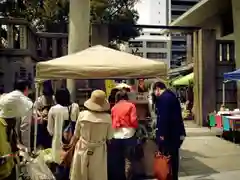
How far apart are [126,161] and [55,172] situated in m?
1.35

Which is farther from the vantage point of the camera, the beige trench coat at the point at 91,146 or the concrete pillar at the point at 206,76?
the concrete pillar at the point at 206,76

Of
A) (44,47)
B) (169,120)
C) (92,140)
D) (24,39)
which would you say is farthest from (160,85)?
(44,47)

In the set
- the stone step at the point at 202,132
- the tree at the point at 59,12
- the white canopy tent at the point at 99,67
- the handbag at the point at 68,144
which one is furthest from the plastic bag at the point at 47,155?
the tree at the point at 59,12

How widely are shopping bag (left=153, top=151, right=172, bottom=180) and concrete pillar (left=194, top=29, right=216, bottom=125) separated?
29.9ft

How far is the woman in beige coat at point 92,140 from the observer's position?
5.38 meters

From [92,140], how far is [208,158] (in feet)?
16.3

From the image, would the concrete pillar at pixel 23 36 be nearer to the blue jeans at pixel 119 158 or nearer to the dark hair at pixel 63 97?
the dark hair at pixel 63 97

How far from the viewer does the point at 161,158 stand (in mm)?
6277

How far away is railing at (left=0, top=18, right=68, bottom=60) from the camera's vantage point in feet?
39.7

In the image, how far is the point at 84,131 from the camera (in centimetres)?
540

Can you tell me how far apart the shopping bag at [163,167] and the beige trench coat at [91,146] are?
3.71 ft

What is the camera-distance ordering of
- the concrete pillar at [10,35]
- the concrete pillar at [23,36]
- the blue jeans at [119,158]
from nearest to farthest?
the blue jeans at [119,158]
the concrete pillar at [10,35]
the concrete pillar at [23,36]

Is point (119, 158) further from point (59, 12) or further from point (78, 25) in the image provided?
point (59, 12)

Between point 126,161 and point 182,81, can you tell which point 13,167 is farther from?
point 182,81
